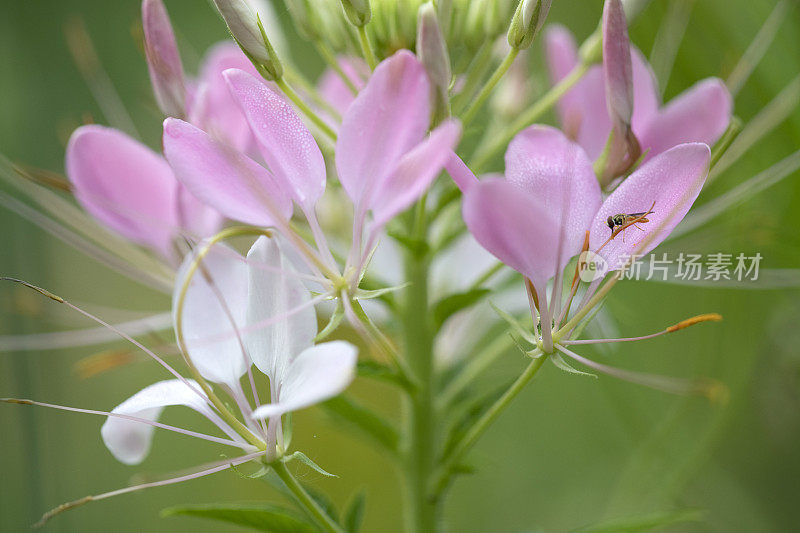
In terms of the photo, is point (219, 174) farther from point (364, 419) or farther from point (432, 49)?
point (364, 419)

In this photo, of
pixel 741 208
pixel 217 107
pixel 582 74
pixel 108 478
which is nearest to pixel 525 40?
pixel 582 74

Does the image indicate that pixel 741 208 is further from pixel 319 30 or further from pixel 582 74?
pixel 319 30

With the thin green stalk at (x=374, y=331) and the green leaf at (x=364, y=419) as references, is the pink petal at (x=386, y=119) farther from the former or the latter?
the green leaf at (x=364, y=419)

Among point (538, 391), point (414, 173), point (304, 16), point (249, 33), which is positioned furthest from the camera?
point (538, 391)

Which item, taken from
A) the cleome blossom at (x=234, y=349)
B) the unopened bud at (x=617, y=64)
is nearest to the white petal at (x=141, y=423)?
the cleome blossom at (x=234, y=349)

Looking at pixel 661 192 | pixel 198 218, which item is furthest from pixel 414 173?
pixel 198 218
